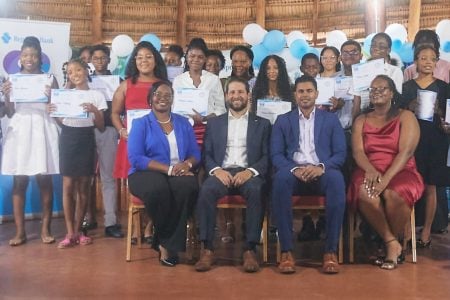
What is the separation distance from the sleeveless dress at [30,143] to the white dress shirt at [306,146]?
1.89 meters

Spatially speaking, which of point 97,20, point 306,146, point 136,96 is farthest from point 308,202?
point 97,20

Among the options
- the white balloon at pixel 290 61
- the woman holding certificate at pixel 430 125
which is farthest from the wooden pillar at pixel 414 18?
the woman holding certificate at pixel 430 125

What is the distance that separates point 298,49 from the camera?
6973 millimetres

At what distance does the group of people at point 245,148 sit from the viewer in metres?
4.00

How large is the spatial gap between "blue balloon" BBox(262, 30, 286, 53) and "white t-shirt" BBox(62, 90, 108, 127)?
109 inches

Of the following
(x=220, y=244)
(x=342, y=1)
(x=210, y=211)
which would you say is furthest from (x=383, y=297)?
(x=342, y=1)

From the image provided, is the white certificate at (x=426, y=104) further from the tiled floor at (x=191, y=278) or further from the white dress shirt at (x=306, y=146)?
the tiled floor at (x=191, y=278)

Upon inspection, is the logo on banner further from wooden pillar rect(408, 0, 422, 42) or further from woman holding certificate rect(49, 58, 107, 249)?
wooden pillar rect(408, 0, 422, 42)

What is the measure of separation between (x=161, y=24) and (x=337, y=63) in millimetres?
4882

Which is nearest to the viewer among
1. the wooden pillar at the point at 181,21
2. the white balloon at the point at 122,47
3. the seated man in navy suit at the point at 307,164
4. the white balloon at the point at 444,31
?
the seated man in navy suit at the point at 307,164

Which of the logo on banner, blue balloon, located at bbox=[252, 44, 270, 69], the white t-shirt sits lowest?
the white t-shirt

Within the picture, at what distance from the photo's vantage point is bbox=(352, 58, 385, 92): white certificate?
173 inches

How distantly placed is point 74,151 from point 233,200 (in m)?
1.34

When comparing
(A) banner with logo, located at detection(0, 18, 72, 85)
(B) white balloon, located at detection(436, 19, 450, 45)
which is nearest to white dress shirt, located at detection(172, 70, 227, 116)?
(A) banner with logo, located at detection(0, 18, 72, 85)
